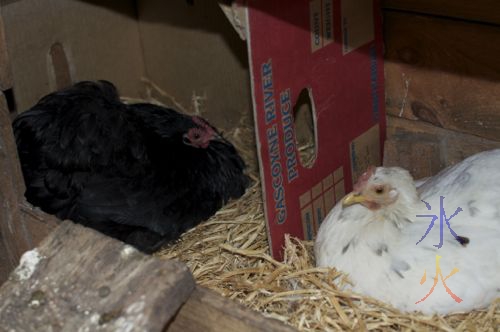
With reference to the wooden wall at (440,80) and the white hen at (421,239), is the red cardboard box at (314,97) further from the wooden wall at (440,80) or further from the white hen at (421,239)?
the white hen at (421,239)

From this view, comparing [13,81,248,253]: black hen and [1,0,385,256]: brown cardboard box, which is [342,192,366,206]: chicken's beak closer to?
[1,0,385,256]: brown cardboard box

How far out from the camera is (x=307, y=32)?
227 cm

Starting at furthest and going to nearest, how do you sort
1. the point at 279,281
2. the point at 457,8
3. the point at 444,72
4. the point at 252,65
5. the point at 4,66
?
the point at 444,72 → the point at 457,8 → the point at 279,281 → the point at 4,66 → the point at 252,65

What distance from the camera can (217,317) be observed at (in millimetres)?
1792

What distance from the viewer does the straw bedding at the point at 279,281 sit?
81.6 inches

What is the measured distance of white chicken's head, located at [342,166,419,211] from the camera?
222 cm

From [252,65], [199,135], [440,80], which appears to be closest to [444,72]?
[440,80]

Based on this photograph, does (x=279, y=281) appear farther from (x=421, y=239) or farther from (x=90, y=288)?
(x=90, y=288)

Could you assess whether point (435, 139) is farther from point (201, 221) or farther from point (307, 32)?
point (201, 221)

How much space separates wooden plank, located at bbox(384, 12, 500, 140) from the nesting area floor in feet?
2.19

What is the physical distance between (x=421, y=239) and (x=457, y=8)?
0.80 m

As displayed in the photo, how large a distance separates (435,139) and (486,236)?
67 centimetres

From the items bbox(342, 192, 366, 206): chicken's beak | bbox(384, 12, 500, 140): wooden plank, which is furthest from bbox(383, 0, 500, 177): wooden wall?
bbox(342, 192, 366, 206): chicken's beak

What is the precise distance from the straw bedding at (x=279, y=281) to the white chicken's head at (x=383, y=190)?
23 cm
